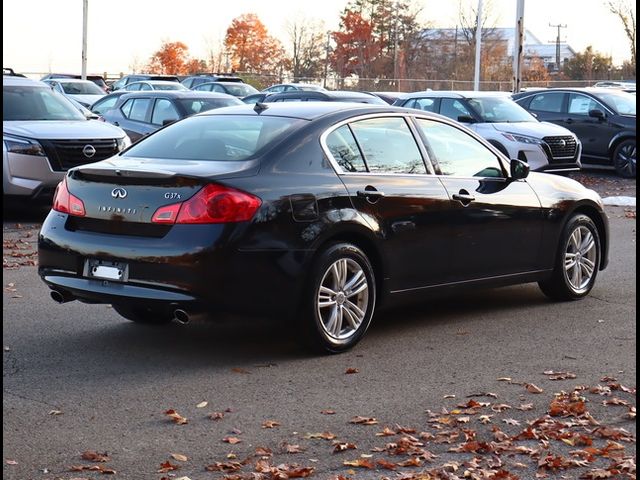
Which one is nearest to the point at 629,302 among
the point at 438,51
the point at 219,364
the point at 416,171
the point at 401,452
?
the point at 416,171

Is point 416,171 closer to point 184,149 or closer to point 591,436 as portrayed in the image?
point 184,149

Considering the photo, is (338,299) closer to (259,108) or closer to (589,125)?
(259,108)

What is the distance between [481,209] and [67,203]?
2946 mm

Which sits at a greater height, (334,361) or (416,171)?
(416,171)

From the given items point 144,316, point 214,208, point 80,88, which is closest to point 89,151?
point 144,316

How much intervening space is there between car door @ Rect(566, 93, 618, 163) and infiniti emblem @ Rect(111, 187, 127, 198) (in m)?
18.0

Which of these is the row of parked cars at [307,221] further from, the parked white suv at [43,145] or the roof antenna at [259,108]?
the parked white suv at [43,145]

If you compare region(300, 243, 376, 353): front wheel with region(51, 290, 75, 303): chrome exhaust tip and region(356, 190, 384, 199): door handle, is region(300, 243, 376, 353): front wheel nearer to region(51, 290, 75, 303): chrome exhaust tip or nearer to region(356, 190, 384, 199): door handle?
region(356, 190, 384, 199): door handle

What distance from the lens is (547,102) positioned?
25000mm

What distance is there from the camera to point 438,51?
266ft

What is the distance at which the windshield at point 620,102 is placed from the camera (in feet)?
78.2

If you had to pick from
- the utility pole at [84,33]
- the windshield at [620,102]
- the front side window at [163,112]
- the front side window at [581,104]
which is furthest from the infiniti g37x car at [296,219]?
the utility pole at [84,33]

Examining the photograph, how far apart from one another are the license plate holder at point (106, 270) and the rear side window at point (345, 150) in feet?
5.24

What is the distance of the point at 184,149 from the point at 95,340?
55.1 inches
